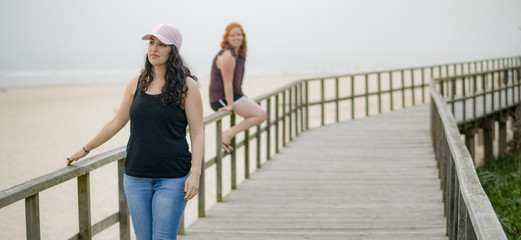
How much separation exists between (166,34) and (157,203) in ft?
2.62

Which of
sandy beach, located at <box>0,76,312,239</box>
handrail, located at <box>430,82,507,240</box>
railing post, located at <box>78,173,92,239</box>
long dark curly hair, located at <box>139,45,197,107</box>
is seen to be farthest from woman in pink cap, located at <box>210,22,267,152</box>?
long dark curly hair, located at <box>139,45,197,107</box>

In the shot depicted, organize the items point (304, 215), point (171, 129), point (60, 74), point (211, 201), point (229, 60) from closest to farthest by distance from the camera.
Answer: point (171, 129) < point (304, 215) < point (229, 60) < point (211, 201) < point (60, 74)

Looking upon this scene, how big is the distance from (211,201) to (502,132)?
6.24 m

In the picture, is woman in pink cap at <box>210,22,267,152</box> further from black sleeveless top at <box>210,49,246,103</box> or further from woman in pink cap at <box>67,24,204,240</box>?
woman in pink cap at <box>67,24,204,240</box>

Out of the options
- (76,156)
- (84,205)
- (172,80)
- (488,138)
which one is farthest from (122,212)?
(488,138)

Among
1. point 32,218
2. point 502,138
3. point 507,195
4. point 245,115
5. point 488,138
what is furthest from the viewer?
point 502,138

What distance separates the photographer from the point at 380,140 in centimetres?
1134

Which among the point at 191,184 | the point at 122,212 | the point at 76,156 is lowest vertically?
the point at 122,212

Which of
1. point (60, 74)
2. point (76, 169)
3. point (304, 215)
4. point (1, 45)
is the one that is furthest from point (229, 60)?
point (1, 45)

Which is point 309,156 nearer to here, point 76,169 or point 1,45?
point 76,169

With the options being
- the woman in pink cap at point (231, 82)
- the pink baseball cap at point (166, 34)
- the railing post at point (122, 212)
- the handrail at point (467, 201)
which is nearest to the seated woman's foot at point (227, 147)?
the woman in pink cap at point (231, 82)

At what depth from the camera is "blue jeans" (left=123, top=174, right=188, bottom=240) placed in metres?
3.66

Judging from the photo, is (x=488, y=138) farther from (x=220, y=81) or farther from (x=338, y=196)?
(x=220, y=81)

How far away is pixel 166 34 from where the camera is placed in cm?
360
